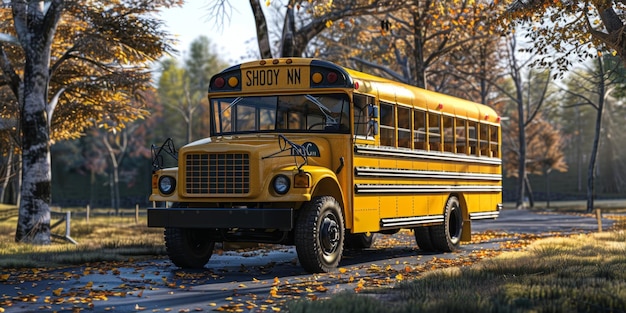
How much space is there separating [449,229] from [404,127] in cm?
304

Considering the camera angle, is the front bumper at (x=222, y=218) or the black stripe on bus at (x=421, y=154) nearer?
the front bumper at (x=222, y=218)

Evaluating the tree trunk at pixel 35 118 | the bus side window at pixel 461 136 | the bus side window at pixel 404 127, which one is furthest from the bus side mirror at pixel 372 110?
the tree trunk at pixel 35 118

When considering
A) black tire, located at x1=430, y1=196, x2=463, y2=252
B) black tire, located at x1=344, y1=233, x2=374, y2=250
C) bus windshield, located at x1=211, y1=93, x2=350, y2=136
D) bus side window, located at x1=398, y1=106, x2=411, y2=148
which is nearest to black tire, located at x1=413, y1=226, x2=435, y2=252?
black tire, located at x1=430, y1=196, x2=463, y2=252

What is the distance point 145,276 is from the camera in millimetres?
11047

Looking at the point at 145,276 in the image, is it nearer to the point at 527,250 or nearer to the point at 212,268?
the point at 212,268

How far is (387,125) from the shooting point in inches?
506

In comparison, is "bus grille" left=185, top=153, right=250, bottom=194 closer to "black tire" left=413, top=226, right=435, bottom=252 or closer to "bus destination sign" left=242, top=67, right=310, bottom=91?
"bus destination sign" left=242, top=67, right=310, bottom=91

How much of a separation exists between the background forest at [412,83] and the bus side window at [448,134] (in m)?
1.89

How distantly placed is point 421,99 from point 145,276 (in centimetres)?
550

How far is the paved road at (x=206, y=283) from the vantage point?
8.45 metres

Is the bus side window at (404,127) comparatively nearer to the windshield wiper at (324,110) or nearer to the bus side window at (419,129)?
the bus side window at (419,129)

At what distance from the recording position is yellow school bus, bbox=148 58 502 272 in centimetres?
1074

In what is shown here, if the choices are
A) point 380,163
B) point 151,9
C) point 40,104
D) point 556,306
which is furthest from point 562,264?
point 151,9

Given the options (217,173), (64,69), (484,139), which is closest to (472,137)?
(484,139)
